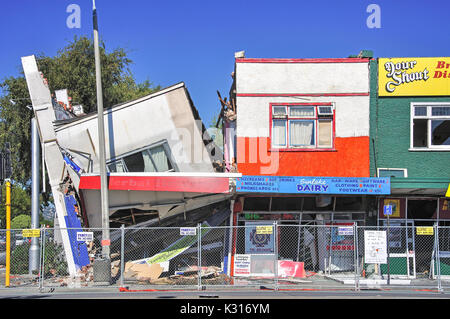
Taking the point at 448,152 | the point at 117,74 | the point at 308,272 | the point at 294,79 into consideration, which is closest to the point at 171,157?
the point at 294,79

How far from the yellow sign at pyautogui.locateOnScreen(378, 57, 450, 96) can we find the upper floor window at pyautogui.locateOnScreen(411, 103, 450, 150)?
0.48 meters

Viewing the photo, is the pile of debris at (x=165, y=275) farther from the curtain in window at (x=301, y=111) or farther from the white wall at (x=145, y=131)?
the curtain in window at (x=301, y=111)

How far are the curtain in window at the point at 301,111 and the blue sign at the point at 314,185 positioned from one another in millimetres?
2555

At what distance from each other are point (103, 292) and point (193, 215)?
191 inches

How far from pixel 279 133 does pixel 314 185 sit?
240cm

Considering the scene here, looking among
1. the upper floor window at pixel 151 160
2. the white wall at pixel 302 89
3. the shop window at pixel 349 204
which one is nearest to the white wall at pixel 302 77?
the white wall at pixel 302 89

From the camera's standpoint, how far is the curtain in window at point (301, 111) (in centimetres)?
1612

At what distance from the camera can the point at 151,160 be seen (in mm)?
16797

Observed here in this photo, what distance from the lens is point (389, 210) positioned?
15.0 m

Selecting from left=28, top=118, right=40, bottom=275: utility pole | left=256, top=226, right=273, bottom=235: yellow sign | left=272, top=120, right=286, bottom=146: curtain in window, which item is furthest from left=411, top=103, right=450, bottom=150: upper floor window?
left=28, top=118, right=40, bottom=275: utility pole

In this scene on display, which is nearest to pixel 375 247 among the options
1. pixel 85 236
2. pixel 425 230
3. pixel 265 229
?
pixel 425 230
